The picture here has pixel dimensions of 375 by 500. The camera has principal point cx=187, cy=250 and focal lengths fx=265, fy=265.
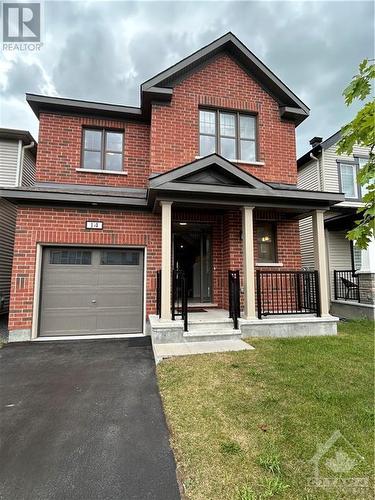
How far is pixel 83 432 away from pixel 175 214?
5911 mm

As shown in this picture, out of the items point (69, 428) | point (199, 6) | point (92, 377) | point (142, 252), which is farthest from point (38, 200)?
point (199, 6)

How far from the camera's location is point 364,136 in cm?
217

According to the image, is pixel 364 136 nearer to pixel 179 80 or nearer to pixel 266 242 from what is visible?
pixel 266 242

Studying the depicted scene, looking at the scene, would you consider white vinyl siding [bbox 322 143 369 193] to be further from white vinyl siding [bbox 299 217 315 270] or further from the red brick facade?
the red brick facade

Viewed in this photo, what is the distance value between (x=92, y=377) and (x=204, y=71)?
859 cm

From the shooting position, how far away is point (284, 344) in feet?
18.5

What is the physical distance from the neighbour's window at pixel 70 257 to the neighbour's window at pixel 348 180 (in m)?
11.1

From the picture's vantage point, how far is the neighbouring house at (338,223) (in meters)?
9.91

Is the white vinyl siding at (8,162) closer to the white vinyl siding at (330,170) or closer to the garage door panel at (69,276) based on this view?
the garage door panel at (69,276)

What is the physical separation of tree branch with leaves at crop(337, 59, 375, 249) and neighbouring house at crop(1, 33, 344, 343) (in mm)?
3878

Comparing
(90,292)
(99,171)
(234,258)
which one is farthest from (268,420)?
(99,171)

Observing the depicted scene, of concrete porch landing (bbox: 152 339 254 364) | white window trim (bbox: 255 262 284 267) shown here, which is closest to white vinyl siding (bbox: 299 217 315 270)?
white window trim (bbox: 255 262 284 267)

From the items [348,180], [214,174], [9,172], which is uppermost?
[348,180]

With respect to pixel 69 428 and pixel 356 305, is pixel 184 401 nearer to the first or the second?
pixel 69 428
